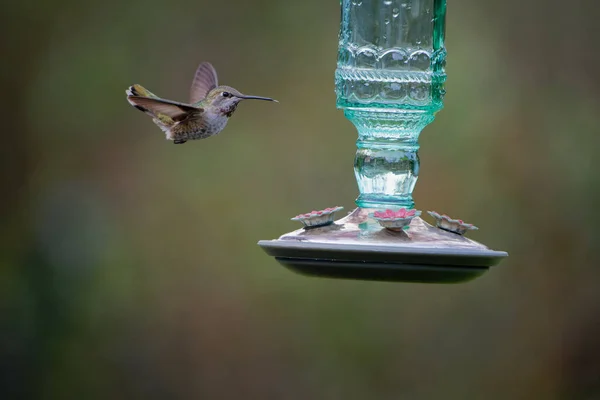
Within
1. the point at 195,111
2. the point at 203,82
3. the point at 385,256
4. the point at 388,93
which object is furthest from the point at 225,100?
the point at 385,256

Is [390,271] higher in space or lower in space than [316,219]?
lower

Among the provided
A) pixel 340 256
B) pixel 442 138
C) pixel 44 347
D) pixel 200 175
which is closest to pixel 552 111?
pixel 442 138

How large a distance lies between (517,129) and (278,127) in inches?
70.4

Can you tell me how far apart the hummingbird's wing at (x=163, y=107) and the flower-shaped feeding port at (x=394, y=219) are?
34.6 inches

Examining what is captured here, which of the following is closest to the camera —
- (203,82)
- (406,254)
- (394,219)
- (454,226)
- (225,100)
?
(406,254)

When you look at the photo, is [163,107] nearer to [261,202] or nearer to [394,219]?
[394,219]

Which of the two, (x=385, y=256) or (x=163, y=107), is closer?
(x=385, y=256)

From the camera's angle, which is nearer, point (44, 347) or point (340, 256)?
Answer: point (340, 256)

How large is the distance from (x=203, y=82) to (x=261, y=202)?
3.92m

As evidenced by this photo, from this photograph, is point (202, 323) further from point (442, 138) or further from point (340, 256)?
point (340, 256)

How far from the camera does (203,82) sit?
3947mm

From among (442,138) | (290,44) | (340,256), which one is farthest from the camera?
(290,44)

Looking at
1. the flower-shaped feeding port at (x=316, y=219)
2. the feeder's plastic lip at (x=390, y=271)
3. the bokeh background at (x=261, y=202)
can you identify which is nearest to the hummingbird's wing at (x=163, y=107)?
the flower-shaped feeding port at (x=316, y=219)

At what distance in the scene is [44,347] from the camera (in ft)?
27.0
